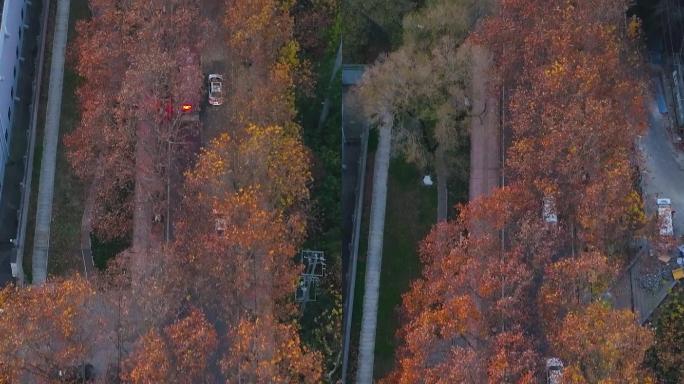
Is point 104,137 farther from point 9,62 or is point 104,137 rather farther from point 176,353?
point 176,353

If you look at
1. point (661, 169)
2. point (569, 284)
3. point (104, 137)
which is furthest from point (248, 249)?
point (661, 169)

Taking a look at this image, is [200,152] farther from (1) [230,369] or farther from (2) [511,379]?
(2) [511,379]

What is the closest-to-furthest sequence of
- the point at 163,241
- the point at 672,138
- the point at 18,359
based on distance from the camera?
1. the point at 18,359
2. the point at 163,241
3. the point at 672,138

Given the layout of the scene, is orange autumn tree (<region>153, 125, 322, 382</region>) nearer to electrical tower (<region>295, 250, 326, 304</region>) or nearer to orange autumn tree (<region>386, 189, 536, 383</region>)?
electrical tower (<region>295, 250, 326, 304</region>)

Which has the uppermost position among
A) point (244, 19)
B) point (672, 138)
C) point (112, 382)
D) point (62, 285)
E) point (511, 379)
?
point (244, 19)

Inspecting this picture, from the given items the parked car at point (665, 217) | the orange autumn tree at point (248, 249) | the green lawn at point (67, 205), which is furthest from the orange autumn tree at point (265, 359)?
the parked car at point (665, 217)

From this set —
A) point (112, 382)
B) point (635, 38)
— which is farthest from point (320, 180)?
point (635, 38)

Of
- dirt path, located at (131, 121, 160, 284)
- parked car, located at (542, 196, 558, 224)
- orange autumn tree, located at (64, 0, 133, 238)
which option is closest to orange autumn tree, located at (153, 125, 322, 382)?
dirt path, located at (131, 121, 160, 284)
